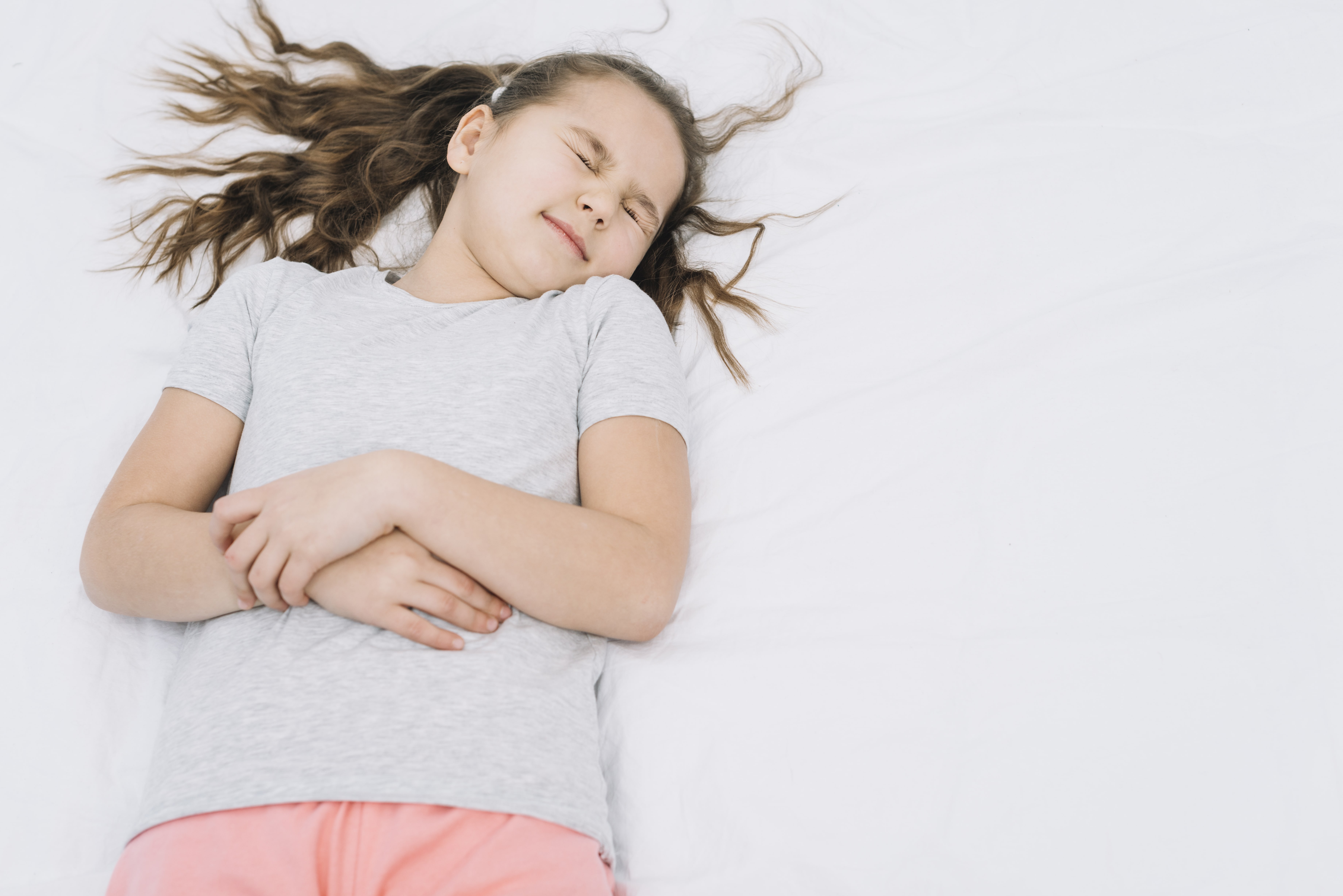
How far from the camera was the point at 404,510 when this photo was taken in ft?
2.66

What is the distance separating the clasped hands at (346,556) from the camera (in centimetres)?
80

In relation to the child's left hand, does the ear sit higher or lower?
higher

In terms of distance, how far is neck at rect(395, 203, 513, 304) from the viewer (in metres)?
1.13

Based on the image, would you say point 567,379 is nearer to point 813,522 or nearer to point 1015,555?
point 813,522

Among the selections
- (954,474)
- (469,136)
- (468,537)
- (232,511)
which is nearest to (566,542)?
(468,537)

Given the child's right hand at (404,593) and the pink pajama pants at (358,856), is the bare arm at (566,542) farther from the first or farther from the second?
the pink pajama pants at (358,856)

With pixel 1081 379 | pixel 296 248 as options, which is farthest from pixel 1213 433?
pixel 296 248

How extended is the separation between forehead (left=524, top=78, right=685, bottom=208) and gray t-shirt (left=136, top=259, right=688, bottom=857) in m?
0.16

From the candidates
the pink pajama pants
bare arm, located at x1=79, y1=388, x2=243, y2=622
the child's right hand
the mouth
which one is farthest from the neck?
the pink pajama pants

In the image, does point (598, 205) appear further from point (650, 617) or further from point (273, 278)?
point (650, 617)

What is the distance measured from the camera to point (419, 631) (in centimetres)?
80

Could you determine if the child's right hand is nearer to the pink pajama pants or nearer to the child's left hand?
the child's left hand

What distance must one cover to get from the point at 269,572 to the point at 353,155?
80 cm

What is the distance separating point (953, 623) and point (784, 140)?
73cm
